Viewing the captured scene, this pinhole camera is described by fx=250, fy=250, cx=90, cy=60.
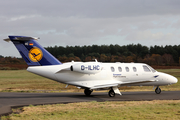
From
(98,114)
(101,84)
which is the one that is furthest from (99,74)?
(98,114)

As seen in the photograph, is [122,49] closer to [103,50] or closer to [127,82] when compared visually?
[103,50]

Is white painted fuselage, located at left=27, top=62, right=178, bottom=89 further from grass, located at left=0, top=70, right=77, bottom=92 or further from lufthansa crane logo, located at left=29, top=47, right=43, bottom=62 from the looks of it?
grass, located at left=0, top=70, right=77, bottom=92

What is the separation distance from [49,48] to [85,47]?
18331 millimetres

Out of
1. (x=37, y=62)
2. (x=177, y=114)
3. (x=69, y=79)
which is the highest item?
(x=37, y=62)

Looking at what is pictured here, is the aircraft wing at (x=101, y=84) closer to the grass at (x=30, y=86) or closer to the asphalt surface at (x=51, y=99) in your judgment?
the asphalt surface at (x=51, y=99)

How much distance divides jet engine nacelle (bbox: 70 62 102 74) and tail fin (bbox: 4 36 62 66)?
8.06 feet

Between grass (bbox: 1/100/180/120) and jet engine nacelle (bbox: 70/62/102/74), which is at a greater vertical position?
jet engine nacelle (bbox: 70/62/102/74)

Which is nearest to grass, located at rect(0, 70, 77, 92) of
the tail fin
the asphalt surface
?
the asphalt surface

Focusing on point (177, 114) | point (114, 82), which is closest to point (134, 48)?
point (114, 82)

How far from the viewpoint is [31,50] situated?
21.5m

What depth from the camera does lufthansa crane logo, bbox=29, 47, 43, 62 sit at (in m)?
21.5

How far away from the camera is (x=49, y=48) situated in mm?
126688

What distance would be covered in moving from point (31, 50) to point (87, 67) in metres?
5.05

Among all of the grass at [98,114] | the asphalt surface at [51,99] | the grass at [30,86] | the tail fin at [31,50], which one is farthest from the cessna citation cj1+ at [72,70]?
the grass at [30,86]
